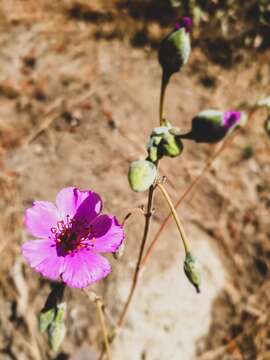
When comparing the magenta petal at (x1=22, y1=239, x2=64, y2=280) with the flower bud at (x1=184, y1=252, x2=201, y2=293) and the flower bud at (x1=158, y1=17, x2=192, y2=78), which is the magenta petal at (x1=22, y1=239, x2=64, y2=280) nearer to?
the flower bud at (x1=184, y1=252, x2=201, y2=293)

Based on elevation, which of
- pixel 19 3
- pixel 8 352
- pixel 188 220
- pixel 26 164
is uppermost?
pixel 19 3

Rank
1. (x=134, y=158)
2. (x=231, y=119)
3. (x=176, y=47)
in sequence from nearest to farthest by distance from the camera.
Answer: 1. (x=231, y=119)
2. (x=176, y=47)
3. (x=134, y=158)

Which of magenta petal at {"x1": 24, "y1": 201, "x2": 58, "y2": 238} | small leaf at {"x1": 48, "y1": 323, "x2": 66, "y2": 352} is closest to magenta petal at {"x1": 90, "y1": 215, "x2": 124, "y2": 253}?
magenta petal at {"x1": 24, "y1": 201, "x2": 58, "y2": 238}

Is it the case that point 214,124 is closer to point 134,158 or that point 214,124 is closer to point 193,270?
point 193,270

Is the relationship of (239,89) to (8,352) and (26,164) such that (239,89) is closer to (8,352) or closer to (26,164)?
(26,164)

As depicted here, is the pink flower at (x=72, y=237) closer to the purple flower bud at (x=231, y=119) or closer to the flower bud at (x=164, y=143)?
the flower bud at (x=164, y=143)

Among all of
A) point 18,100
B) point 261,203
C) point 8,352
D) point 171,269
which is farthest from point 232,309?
point 18,100

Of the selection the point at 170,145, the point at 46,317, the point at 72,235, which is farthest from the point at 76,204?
the point at 170,145
